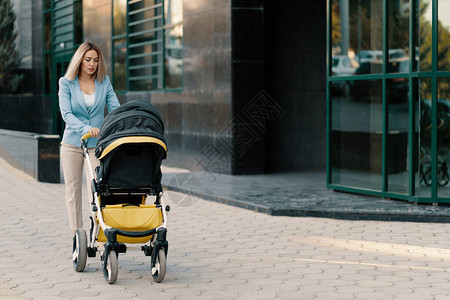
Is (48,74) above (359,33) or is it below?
above

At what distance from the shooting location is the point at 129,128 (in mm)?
6523

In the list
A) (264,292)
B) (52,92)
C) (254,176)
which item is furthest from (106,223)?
(52,92)

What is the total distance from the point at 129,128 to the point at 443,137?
19.2 ft

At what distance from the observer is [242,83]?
1566 centimetres

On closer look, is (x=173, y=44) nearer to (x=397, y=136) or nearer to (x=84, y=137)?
(x=397, y=136)

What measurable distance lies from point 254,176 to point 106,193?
885cm

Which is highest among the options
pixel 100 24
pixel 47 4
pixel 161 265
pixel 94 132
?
pixel 47 4

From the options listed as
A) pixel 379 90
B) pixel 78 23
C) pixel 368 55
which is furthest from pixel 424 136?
pixel 78 23

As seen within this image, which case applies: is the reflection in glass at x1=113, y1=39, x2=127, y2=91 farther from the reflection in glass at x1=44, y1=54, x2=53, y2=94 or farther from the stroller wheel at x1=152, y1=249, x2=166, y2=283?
the stroller wheel at x1=152, y1=249, x2=166, y2=283

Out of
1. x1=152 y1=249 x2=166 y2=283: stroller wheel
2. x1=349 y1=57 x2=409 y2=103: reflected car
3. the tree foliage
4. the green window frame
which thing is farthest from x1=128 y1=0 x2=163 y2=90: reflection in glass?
the tree foliage

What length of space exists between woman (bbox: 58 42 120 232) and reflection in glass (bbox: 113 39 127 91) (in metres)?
13.0

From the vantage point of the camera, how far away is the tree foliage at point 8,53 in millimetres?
32156

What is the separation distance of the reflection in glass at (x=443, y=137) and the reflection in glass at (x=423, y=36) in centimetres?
34

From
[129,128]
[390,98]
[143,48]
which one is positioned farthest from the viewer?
[143,48]
